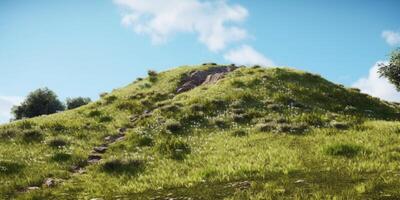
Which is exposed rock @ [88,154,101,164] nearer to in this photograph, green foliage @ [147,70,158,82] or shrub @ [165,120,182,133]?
shrub @ [165,120,182,133]

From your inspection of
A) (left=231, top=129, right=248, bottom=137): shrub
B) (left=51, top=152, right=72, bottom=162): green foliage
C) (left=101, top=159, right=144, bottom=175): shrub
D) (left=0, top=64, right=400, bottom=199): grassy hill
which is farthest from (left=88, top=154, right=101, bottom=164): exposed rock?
(left=231, top=129, right=248, bottom=137): shrub

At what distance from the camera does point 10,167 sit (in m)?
20.0

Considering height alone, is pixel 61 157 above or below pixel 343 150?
above

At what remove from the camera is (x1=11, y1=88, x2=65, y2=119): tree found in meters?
75.4

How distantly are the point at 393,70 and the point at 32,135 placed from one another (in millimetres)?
42362

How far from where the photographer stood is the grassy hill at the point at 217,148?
48.6ft

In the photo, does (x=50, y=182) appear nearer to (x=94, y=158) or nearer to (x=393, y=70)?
(x=94, y=158)

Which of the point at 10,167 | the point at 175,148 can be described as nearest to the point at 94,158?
the point at 175,148

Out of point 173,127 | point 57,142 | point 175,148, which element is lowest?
point 175,148

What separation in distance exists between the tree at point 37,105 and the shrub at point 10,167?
57693mm

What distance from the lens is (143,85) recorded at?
4797cm

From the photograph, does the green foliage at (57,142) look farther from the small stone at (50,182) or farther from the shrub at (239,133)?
the shrub at (239,133)

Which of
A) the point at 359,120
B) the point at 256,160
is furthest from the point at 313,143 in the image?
the point at 359,120

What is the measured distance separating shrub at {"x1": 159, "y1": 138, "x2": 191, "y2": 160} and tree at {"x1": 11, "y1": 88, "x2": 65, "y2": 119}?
5732 centimetres
